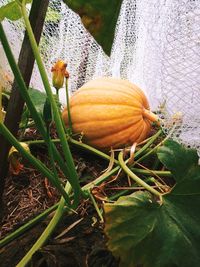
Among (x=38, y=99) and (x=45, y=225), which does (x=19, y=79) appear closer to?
(x=45, y=225)

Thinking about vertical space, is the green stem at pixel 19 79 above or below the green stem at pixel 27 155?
above

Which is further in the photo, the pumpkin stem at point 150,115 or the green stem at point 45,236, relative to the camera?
the pumpkin stem at point 150,115

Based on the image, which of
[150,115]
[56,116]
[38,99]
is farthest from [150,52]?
[56,116]

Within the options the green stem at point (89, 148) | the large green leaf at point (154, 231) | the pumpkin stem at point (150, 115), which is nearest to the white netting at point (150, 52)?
the pumpkin stem at point (150, 115)

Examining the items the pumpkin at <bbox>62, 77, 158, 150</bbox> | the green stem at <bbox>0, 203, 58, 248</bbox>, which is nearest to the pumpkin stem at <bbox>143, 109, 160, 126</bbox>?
the pumpkin at <bbox>62, 77, 158, 150</bbox>

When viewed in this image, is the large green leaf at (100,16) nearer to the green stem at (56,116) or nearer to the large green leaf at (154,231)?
the green stem at (56,116)

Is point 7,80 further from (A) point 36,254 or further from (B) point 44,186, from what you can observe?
(A) point 36,254

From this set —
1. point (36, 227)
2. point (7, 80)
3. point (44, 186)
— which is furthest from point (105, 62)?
point (36, 227)
